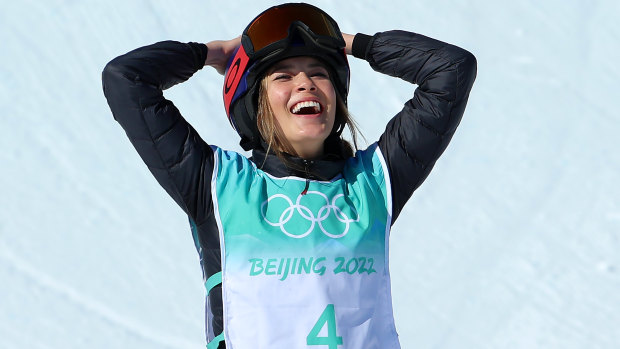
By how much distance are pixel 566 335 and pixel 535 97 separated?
1421 mm

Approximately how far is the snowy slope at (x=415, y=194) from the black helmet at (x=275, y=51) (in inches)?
69.3

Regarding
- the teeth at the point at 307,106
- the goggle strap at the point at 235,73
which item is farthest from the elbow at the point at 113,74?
the teeth at the point at 307,106

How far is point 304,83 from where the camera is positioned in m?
2.33

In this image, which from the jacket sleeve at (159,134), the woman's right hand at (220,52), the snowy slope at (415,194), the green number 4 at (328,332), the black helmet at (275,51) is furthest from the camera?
the snowy slope at (415,194)

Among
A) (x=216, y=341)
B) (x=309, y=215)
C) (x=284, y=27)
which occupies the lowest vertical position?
(x=216, y=341)

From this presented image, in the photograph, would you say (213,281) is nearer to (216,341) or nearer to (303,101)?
(216,341)

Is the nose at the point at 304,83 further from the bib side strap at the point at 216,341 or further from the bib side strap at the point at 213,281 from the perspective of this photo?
the bib side strap at the point at 216,341

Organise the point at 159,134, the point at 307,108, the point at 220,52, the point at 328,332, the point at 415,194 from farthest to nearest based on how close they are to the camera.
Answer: the point at 415,194
the point at 220,52
the point at 307,108
the point at 159,134
the point at 328,332

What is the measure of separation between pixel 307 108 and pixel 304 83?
7cm

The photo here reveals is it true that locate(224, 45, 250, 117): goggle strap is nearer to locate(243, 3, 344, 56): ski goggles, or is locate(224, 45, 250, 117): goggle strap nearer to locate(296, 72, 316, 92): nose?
locate(243, 3, 344, 56): ski goggles

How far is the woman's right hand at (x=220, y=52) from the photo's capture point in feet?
8.46

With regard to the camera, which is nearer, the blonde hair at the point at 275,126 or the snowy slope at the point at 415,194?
the blonde hair at the point at 275,126

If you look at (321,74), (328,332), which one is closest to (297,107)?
(321,74)

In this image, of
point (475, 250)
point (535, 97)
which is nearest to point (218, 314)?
point (475, 250)
